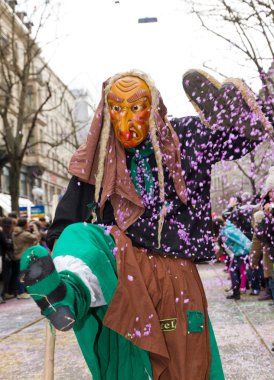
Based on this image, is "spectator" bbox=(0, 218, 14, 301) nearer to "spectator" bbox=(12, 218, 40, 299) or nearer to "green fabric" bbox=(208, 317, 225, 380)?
"spectator" bbox=(12, 218, 40, 299)

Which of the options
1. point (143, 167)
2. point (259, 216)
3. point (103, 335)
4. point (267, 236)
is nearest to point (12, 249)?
point (267, 236)

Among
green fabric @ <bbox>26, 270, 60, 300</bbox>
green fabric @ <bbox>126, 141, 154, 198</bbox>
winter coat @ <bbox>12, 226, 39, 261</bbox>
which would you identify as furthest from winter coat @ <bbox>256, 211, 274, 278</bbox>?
winter coat @ <bbox>12, 226, 39, 261</bbox>

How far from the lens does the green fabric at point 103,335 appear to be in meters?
2.03

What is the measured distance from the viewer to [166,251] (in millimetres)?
2230

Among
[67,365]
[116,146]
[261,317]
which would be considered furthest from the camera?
[261,317]

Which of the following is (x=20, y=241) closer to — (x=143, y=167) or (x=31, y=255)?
(x=143, y=167)

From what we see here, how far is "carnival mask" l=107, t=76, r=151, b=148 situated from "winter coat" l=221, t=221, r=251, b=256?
629 centimetres

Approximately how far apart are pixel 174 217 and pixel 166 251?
15 centimetres

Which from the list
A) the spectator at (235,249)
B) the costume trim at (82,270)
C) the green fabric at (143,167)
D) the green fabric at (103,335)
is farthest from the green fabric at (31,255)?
the spectator at (235,249)

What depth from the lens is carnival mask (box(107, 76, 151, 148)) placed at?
7.65 ft

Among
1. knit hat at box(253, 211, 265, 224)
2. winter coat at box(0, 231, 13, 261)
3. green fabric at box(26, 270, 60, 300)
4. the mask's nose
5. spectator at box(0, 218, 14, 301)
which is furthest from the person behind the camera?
spectator at box(0, 218, 14, 301)

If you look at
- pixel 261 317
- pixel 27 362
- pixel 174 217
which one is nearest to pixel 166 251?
pixel 174 217

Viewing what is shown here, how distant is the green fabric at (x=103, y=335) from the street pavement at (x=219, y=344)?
2.01m

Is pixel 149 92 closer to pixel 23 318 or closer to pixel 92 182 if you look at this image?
pixel 92 182
